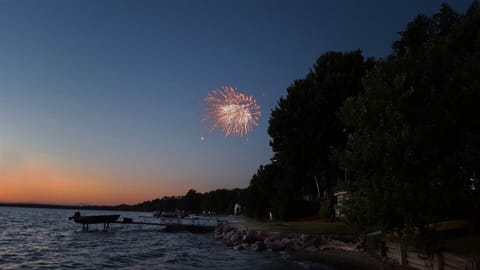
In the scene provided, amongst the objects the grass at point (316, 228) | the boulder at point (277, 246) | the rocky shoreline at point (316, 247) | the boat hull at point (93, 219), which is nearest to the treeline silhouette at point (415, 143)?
the rocky shoreline at point (316, 247)

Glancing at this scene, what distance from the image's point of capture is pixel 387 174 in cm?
1931

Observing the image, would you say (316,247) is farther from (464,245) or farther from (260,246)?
(464,245)

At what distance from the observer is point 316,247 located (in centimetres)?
3288

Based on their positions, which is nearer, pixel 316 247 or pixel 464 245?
pixel 464 245

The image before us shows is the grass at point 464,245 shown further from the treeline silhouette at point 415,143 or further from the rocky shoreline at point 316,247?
the rocky shoreline at point 316,247

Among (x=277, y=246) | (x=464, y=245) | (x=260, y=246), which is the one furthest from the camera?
(x=260, y=246)

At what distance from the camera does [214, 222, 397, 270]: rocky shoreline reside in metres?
25.6

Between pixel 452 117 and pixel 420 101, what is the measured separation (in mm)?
1368

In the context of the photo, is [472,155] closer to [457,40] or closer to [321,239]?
[457,40]

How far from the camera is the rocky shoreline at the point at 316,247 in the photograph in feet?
84.1

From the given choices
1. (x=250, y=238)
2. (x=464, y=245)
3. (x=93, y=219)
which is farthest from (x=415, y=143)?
(x=93, y=219)

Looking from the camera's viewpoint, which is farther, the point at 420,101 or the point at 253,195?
the point at 253,195

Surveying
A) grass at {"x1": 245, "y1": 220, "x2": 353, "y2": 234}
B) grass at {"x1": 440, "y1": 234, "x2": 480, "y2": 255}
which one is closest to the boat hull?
grass at {"x1": 245, "y1": 220, "x2": 353, "y2": 234}

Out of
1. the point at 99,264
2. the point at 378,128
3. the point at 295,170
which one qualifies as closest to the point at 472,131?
the point at 378,128
